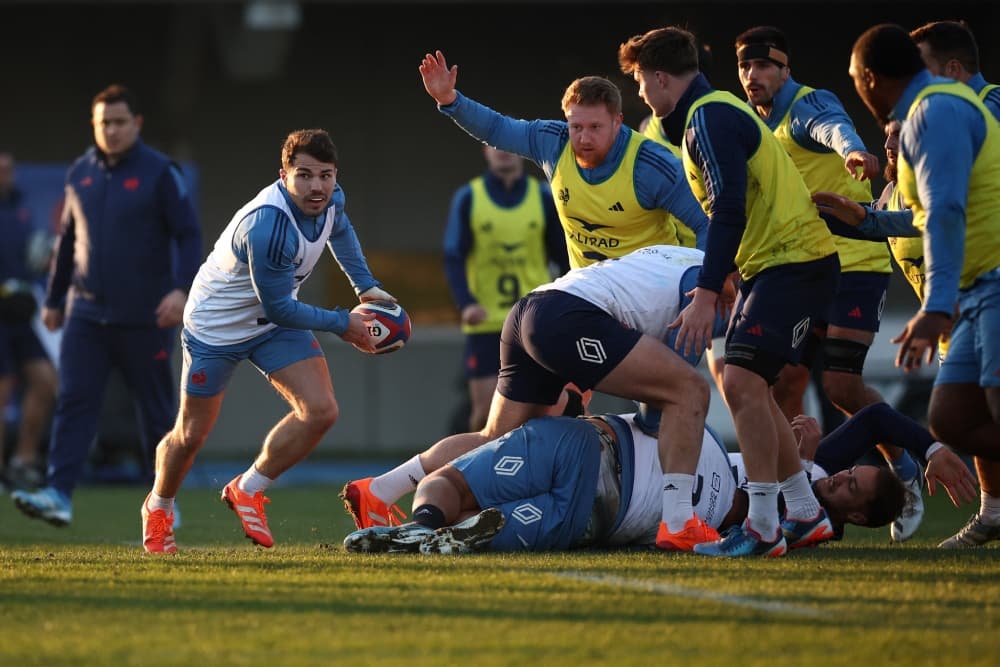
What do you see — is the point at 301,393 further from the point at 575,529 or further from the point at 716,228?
the point at 716,228

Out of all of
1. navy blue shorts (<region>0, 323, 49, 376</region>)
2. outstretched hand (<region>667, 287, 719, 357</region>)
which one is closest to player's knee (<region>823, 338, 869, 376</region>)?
outstretched hand (<region>667, 287, 719, 357</region>)

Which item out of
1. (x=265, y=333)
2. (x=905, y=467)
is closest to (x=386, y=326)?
(x=265, y=333)

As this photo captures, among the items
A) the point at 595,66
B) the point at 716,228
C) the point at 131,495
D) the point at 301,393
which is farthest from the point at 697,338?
the point at 595,66

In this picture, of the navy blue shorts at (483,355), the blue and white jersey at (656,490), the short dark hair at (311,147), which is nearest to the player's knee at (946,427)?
the blue and white jersey at (656,490)

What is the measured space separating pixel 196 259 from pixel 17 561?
3.22 metres

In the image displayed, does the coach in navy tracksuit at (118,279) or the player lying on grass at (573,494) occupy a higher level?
the coach in navy tracksuit at (118,279)

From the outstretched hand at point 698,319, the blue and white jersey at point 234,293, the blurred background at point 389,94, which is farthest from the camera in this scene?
the blurred background at point 389,94

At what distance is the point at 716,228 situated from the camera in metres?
6.26

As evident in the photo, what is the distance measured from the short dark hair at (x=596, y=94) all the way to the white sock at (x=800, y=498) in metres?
1.91

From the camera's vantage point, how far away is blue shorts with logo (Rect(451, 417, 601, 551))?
6.57 m

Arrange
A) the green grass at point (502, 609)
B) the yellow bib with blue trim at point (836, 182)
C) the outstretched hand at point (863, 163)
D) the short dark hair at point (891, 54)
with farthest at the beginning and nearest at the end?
the yellow bib with blue trim at point (836, 182)
the outstretched hand at point (863, 163)
the short dark hair at point (891, 54)
the green grass at point (502, 609)

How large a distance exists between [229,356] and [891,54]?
3.38 meters

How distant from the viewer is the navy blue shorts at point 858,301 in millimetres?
8477

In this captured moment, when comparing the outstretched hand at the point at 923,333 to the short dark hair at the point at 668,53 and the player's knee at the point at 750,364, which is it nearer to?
the player's knee at the point at 750,364
